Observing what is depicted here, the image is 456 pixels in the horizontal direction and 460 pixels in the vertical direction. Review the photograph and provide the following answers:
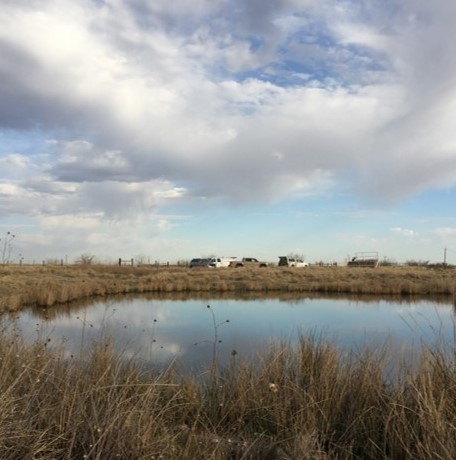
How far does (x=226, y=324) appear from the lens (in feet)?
61.1

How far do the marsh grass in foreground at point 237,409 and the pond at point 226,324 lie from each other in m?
2.10


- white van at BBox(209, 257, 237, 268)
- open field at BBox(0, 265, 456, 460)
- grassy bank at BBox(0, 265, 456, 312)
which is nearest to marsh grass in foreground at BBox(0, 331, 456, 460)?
open field at BBox(0, 265, 456, 460)

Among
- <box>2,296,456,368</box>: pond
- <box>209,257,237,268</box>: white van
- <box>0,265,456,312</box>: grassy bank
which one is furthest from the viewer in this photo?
<box>209,257,237,268</box>: white van

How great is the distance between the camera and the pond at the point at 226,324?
34.0 ft

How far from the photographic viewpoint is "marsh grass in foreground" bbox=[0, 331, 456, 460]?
4.22 m

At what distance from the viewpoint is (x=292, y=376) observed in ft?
21.6

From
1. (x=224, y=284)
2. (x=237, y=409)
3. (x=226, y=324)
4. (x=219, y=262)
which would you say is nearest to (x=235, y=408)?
(x=237, y=409)

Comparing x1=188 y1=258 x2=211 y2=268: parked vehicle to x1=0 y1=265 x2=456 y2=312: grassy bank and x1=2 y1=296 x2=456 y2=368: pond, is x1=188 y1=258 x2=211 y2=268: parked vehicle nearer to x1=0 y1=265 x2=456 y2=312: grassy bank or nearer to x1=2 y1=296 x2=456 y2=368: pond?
x1=0 y1=265 x2=456 y2=312: grassy bank

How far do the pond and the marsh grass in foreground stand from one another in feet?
6.89

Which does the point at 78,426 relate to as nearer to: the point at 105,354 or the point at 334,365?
the point at 105,354

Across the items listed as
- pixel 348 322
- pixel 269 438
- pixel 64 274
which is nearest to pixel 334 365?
pixel 269 438

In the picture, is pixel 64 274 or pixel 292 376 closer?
pixel 292 376

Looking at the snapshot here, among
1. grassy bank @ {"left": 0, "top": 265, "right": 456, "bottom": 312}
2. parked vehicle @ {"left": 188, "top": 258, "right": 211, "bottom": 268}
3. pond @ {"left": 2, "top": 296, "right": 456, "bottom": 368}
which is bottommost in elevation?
pond @ {"left": 2, "top": 296, "right": 456, "bottom": 368}

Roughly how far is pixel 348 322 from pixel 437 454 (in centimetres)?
1657
